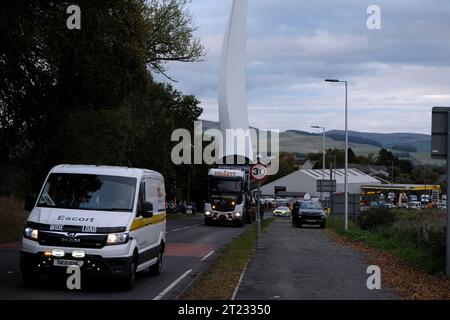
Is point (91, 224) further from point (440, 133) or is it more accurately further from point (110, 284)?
point (440, 133)

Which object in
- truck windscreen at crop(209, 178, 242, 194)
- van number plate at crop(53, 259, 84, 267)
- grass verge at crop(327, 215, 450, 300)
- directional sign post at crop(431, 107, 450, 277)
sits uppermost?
directional sign post at crop(431, 107, 450, 277)

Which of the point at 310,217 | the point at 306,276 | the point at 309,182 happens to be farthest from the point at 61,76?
the point at 309,182

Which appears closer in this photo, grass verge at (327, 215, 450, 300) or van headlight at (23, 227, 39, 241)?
van headlight at (23, 227, 39, 241)

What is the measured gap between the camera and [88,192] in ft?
44.1

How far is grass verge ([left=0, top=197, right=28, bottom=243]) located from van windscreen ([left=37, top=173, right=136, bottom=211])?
1193cm

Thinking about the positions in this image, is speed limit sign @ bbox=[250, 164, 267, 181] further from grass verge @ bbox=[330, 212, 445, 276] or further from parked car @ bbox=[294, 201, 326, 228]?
parked car @ bbox=[294, 201, 326, 228]

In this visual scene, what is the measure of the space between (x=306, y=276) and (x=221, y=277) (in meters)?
1.90

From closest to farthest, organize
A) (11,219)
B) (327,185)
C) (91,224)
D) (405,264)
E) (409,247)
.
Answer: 1. (91,224)
2. (405,264)
3. (409,247)
4. (11,219)
5. (327,185)

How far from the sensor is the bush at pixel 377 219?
125 feet

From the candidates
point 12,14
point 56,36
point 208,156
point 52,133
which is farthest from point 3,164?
point 208,156

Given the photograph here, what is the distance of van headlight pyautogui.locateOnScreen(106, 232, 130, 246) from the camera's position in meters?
12.5

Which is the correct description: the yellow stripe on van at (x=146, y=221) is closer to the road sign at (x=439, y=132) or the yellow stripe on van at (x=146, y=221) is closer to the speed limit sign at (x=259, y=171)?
the road sign at (x=439, y=132)

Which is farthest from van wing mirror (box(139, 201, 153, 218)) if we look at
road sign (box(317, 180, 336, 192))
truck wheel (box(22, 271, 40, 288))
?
road sign (box(317, 180, 336, 192))
